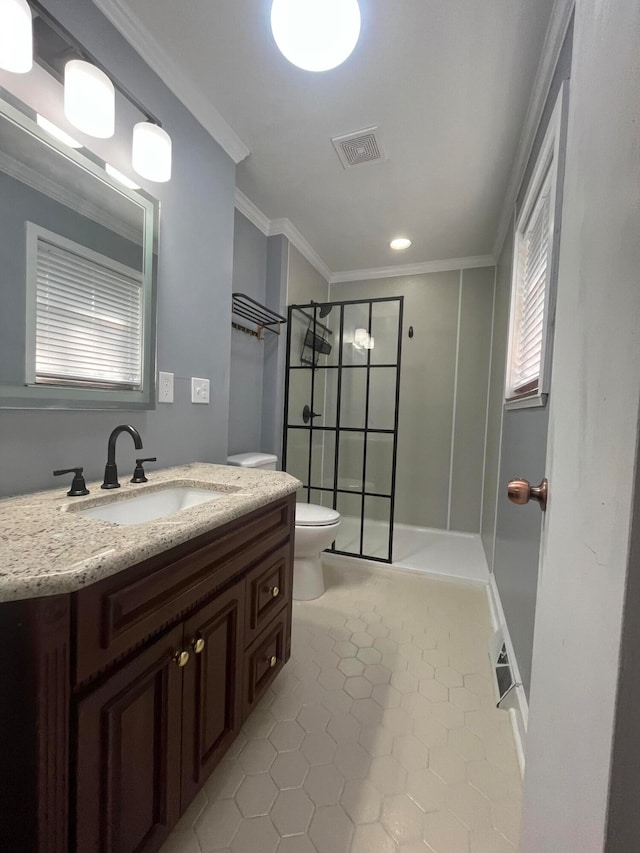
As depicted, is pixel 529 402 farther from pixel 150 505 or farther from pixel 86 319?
pixel 86 319

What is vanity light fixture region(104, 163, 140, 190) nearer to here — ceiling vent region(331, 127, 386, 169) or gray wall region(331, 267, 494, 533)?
ceiling vent region(331, 127, 386, 169)

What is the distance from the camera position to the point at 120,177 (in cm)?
114

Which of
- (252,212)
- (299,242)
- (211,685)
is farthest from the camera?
(299,242)

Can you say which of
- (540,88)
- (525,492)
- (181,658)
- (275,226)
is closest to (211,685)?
(181,658)

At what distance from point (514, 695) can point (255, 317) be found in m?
2.29

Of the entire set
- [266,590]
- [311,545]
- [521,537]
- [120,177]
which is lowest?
[311,545]

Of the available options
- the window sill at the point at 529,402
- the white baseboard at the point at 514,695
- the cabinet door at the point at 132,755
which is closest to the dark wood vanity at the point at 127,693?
the cabinet door at the point at 132,755

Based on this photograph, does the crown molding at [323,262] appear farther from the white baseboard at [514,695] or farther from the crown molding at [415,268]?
the white baseboard at [514,695]

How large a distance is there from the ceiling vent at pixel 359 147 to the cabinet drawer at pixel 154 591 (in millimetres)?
1738

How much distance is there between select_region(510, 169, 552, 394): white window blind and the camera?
1369mm

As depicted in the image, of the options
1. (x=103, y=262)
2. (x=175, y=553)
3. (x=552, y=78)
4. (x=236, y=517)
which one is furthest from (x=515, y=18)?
(x=175, y=553)

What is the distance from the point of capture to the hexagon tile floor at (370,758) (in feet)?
2.89

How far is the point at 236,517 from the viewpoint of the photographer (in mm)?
902

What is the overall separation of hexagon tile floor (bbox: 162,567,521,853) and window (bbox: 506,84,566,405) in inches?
46.0
